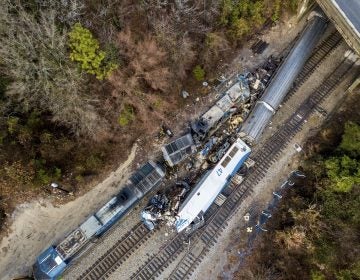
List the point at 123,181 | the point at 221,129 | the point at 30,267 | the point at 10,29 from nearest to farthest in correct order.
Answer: the point at 10,29 < the point at 30,267 < the point at 123,181 < the point at 221,129

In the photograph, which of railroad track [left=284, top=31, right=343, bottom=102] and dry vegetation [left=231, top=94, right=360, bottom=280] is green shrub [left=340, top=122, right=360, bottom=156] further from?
railroad track [left=284, top=31, right=343, bottom=102]

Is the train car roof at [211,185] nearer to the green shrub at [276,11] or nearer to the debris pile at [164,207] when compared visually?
the debris pile at [164,207]

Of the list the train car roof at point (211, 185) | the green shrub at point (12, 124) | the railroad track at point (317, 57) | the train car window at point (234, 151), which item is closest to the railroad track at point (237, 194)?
the railroad track at point (317, 57)

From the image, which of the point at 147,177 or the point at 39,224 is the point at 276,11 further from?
the point at 39,224

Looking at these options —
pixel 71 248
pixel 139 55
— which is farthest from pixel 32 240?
pixel 139 55

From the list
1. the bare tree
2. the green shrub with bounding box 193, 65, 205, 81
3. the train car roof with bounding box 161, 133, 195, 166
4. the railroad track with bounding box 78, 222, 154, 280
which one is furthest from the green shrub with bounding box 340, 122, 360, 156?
the bare tree

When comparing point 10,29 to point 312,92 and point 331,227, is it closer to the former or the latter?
point 312,92
